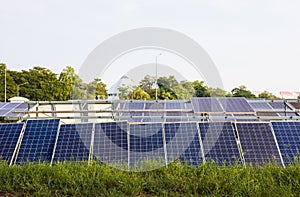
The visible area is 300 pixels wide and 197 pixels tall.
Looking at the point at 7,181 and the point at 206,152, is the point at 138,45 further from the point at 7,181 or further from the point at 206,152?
the point at 7,181

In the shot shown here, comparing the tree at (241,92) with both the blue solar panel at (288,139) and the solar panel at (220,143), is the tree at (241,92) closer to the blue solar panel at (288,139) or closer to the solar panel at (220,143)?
the blue solar panel at (288,139)

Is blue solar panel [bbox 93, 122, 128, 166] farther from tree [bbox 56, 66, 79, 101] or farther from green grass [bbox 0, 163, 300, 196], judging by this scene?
tree [bbox 56, 66, 79, 101]

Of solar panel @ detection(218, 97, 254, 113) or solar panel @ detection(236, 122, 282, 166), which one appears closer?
solar panel @ detection(236, 122, 282, 166)

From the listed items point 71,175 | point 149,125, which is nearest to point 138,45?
point 149,125

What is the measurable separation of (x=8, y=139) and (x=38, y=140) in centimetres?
85

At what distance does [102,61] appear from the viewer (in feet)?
29.4

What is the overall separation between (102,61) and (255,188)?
5.08 metres

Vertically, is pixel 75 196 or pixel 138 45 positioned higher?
pixel 138 45

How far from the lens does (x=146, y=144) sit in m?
8.95

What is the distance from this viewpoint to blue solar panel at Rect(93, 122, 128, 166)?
28.0 feet

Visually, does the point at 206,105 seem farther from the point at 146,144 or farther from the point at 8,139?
the point at 8,139

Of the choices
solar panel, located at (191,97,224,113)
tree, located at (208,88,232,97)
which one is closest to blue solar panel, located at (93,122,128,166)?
solar panel, located at (191,97,224,113)

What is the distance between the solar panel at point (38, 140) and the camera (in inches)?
351

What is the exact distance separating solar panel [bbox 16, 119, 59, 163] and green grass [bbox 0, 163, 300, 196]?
198 cm
